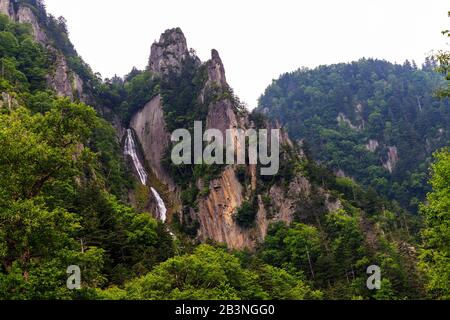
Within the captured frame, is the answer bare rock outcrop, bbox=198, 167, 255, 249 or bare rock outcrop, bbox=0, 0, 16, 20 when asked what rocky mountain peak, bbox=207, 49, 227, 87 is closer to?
bare rock outcrop, bbox=198, 167, 255, 249

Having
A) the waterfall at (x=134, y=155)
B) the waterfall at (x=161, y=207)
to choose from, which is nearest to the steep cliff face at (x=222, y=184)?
the waterfall at (x=134, y=155)

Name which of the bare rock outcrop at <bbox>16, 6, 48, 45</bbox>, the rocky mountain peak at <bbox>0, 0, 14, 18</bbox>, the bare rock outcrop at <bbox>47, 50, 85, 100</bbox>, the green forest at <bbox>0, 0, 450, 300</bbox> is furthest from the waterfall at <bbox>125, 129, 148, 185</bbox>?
the rocky mountain peak at <bbox>0, 0, 14, 18</bbox>

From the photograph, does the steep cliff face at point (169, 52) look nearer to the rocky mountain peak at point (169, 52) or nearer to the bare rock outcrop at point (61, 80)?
the rocky mountain peak at point (169, 52)

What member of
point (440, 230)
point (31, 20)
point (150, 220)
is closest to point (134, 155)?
point (31, 20)

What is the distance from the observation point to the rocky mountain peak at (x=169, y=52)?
137625mm

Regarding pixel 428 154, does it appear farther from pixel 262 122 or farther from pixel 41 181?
pixel 41 181

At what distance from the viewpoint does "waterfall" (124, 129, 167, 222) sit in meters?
100

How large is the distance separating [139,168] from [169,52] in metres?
40.3

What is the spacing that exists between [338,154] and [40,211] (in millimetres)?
170141

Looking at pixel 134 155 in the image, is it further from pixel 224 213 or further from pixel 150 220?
pixel 150 220

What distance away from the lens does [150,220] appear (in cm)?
6266
